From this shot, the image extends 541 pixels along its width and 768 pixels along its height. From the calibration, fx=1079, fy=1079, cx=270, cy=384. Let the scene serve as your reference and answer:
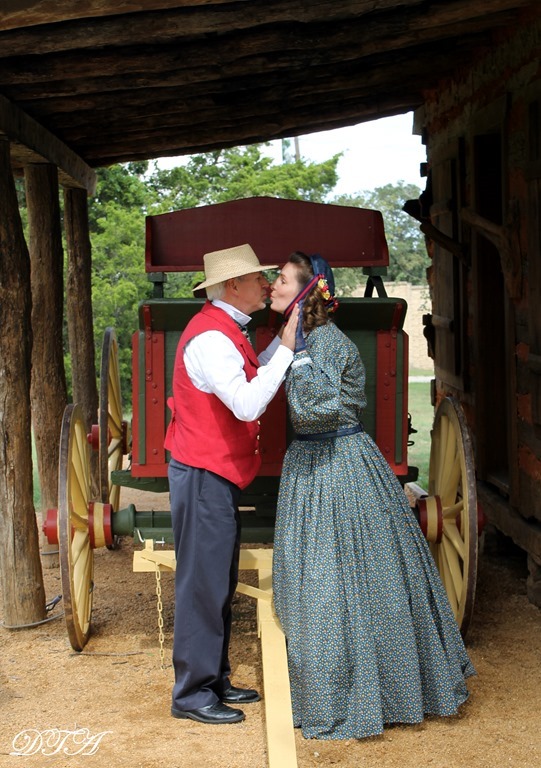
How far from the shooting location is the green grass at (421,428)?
12.6m

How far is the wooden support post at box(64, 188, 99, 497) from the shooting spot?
26.7ft

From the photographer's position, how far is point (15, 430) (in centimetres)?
A: 566

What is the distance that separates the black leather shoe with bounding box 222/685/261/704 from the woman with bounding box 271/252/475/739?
43 cm

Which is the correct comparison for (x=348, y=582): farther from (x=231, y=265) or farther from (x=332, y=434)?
(x=231, y=265)

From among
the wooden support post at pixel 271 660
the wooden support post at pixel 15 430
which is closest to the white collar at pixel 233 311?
the wooden support post at pixel 271 660

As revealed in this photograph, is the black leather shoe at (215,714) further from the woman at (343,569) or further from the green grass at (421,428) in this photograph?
the green grass at (421,428)

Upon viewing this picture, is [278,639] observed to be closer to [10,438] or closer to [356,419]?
[356,419]

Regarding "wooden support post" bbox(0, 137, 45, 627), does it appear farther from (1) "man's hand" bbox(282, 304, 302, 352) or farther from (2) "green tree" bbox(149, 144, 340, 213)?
(2) "green tree" bbox(149, 144, 340, 213)

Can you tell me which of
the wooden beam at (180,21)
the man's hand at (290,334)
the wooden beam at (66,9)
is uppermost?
the wooden beam at (180,21)

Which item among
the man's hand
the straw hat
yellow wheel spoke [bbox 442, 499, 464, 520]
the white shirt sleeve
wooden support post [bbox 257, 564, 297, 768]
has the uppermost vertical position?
the straw hat

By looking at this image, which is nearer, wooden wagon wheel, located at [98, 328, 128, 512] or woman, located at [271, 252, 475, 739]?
woman, located at [271, 252, 475, 739]

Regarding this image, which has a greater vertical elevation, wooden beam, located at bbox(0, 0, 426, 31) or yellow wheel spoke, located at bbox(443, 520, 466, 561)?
wooden beam, located at bbox(0, 0, 426, 31)

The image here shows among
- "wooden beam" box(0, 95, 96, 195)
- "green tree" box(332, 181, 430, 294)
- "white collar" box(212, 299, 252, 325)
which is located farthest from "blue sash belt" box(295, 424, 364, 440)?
"green tree" box(332, 181, 430, 294)

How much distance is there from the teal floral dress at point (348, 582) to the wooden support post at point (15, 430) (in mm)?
2048
